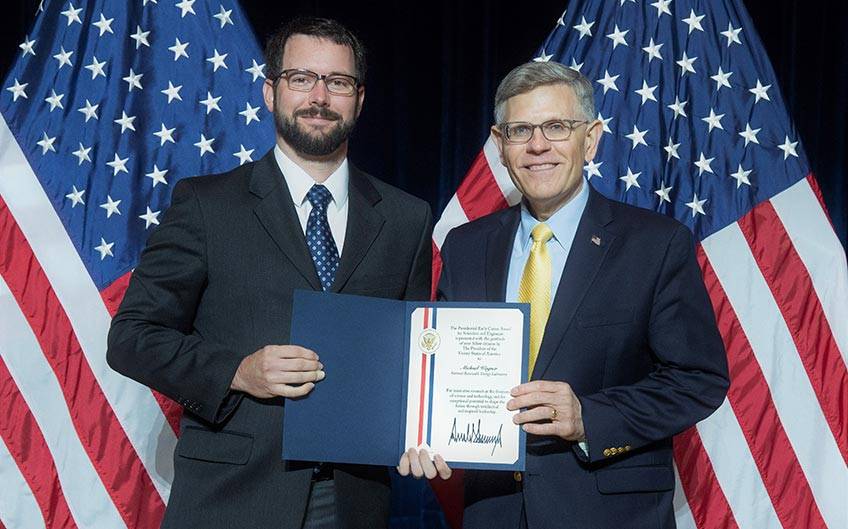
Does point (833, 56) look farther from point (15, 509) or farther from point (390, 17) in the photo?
point (15, 509)

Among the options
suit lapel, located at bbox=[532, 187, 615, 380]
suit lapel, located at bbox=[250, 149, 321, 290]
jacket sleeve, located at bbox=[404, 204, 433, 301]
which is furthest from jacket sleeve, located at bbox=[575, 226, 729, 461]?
suit lapel, located at bbox=[250, 149, 321, 290]

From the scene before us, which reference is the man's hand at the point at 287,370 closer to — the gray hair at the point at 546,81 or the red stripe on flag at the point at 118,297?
the gray hair at the point at 546,81

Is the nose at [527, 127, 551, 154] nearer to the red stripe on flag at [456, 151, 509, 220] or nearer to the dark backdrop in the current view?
the red stripe on flag at [456, 151, 509, 220]

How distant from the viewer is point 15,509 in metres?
2.90

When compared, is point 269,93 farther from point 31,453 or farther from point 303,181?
point 31,453

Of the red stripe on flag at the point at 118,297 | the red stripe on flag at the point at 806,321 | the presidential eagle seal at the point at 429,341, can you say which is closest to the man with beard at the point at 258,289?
the presidential eagle seal at the point at 429,341

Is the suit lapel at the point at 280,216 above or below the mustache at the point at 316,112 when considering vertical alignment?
below

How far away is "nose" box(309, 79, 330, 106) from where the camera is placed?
7.18 ft

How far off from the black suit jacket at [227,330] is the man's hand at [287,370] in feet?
0.44

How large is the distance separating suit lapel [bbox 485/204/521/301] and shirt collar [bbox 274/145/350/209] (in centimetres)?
38

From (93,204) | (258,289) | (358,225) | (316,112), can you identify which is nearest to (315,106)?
(316,112)

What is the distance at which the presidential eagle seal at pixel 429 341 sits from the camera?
1912 millimetres

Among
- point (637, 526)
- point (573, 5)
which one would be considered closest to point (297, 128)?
point (637, 526)

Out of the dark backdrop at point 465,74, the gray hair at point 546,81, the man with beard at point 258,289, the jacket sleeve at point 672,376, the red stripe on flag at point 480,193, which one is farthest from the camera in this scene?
the dark backdrop at point 465,74
